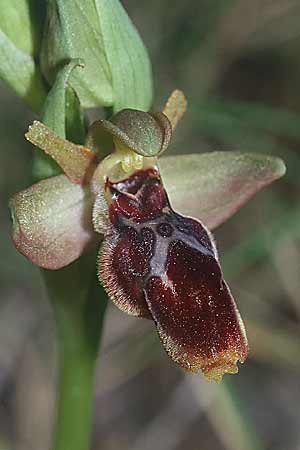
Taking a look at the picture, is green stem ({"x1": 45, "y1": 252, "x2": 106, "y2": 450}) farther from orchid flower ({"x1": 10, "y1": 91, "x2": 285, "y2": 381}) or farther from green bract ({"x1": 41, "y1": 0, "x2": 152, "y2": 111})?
green bract ({"x1": 41, "y1": 0, "x2": 152, "y2": 111})

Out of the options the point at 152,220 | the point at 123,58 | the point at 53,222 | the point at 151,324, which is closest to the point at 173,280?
the point at 152,220

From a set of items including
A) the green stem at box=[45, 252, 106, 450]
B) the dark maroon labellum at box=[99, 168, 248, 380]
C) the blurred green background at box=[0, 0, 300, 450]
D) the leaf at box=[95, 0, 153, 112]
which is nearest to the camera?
the dark maroon labellum at box=[99, 168, 248, 380]

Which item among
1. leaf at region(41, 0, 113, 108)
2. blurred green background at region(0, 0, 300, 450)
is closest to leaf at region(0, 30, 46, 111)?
leaf at region(41, 0, 113, 108)

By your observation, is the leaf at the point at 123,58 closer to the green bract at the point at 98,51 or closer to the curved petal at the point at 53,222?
the green bract at the point at 98,51

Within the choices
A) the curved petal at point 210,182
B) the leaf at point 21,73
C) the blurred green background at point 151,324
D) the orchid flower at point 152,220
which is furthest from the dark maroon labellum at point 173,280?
the blurred green background at point 151,324

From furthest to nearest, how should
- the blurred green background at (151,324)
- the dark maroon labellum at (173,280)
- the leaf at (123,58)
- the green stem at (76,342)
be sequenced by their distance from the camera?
the blurred green background at (151,324) < the green stem at (76,342) < the leaf at (123,58) < the dark maroon labellum at (173,280)

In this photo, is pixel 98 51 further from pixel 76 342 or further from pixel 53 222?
pixel 76 342
